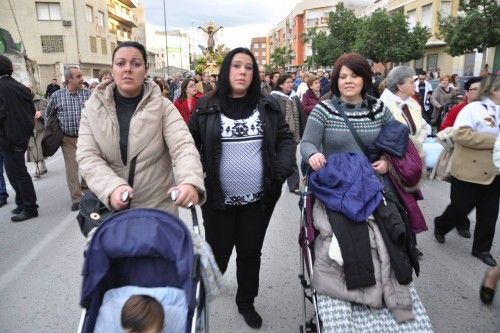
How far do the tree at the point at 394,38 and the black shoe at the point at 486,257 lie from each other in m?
26.7

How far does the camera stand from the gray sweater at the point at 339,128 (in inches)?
109

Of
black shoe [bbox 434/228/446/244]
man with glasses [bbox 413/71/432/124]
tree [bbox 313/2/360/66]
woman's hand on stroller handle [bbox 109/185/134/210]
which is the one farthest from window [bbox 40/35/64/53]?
woman's hand on stroller handle [bbox 109/185/134/210]

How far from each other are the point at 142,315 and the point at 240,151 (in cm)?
129

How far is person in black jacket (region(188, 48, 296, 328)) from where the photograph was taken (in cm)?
279

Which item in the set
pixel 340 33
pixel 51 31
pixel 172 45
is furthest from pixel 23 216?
pixel 172 45

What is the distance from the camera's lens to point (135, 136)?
2348 millimetres

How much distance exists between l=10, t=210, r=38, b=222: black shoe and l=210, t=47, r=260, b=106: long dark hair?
4.31 m

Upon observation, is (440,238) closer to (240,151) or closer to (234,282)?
(234,282)

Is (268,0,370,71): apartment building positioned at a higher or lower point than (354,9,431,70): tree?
higher

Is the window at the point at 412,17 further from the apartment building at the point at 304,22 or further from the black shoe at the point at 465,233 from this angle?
the black shoe at the point at 465,233

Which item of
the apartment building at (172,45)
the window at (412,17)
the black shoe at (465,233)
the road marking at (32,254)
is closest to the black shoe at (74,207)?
the road marking at (32,254)

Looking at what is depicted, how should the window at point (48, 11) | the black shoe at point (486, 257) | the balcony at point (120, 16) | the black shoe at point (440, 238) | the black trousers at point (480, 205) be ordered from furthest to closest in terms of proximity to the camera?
the balcony at point (120, 16)
the window at point (48, 11)
the black shoe at point (440, 238)
the black shoe at point (486, 257)
the black trousers at point (480, 205)

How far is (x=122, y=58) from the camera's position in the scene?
2391 mm

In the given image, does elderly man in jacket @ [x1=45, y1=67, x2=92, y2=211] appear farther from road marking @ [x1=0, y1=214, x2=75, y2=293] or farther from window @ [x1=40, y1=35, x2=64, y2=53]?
window @ [x1=40, y1=35, x2=64, y2=53]
